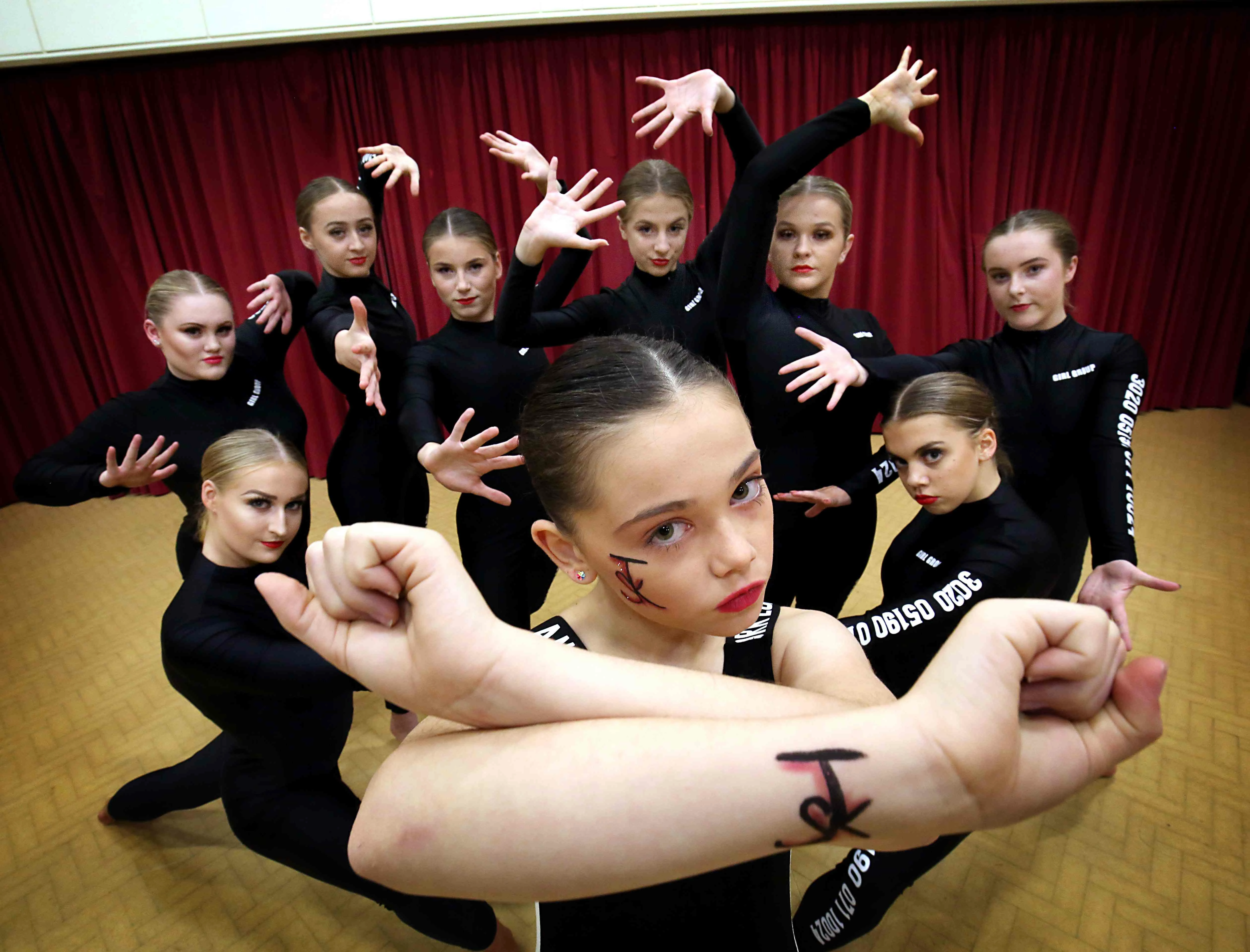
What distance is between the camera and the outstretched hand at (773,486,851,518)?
176cm

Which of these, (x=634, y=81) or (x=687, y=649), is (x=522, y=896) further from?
(x=634, y=81)

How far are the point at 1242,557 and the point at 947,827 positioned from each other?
3605 millimetres

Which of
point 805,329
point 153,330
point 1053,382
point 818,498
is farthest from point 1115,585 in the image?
point 153,330

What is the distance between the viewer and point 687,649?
0.92 m

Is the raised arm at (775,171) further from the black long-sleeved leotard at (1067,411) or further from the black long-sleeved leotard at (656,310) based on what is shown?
the black long-sleeved leotard at (1067,411)

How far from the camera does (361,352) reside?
6.23 ft

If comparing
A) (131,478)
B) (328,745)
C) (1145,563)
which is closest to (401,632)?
(328,745)

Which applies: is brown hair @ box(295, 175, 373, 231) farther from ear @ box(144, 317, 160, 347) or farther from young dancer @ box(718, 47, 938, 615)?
young dancer @ box(718, 47, 938, 615)

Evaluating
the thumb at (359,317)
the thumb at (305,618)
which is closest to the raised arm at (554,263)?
the thumb at (359,317)

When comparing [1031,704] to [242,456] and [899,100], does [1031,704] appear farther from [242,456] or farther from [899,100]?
[899,100]

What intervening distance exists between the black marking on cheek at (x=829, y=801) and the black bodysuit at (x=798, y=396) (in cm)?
140

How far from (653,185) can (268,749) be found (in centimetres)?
177

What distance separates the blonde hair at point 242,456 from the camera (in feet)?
5.16

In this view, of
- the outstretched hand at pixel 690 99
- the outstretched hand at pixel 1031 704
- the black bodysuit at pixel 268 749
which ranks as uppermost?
the outstretched hand at pixel 690 99
